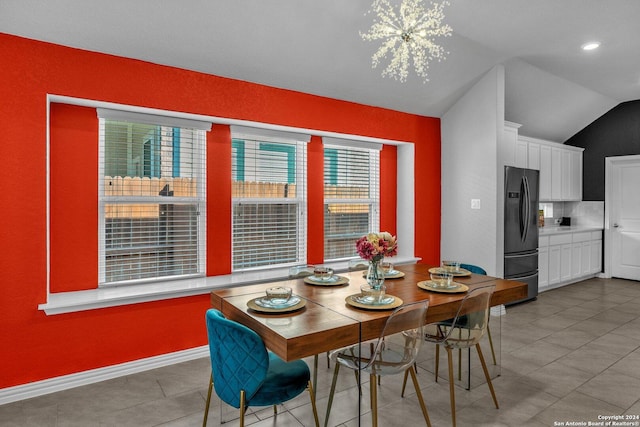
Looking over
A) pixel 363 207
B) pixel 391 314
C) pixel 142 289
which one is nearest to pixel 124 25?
pixel 142 289

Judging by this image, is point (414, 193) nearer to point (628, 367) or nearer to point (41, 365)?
point (628, 367)

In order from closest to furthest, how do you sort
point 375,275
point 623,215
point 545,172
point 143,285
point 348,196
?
point 375,275
point 143,285
point 348,196
point 545,172
point 623,215

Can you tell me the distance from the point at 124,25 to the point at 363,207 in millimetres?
3183

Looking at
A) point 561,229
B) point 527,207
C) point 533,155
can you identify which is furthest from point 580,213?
point 527,207

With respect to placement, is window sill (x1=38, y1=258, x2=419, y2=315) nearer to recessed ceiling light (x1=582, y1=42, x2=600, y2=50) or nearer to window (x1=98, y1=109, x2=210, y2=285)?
window (x1=98, y1=109, x2=210, y2=285)

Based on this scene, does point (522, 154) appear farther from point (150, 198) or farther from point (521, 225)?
point (150, 198)

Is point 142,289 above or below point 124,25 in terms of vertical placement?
below

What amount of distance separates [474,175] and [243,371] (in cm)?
398

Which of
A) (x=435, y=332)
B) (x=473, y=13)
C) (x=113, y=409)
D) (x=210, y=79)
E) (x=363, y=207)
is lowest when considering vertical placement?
(x=113, y=409)

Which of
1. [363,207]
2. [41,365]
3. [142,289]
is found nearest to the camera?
[41,365]

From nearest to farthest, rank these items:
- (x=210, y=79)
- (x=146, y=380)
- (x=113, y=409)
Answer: (x=113, y=409) → (x=146, y=380) → (x=210, y=79)

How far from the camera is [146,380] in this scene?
9.96 feet

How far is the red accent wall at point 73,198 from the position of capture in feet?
8.88

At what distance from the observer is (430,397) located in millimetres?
2775
